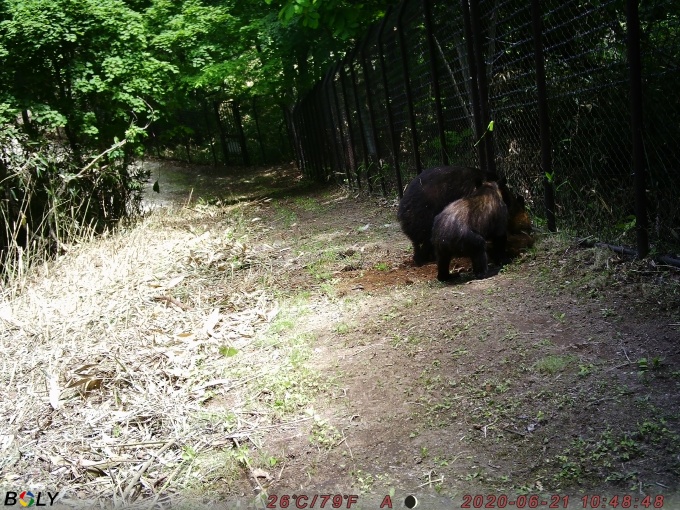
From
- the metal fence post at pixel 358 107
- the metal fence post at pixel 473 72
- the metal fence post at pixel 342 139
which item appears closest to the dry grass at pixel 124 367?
the metal fence post at pixel 473 72

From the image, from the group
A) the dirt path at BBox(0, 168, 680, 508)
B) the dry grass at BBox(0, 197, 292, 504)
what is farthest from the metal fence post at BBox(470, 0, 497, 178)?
the dry grass at BBox(0, 197, 292, 504)

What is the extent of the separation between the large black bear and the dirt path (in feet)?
1.07

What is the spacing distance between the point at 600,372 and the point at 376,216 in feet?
19.9

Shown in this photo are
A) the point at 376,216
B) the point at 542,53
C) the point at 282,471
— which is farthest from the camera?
the point at 376,216

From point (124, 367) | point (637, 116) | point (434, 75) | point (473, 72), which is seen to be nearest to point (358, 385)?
point (124, 367)

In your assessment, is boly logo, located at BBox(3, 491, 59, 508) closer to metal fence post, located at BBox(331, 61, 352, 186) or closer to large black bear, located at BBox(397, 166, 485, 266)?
large black bear, located at BBox(397, 166, 485, 266)

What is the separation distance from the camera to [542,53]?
5297mm

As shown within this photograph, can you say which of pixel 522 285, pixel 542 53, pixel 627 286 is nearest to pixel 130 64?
pixel 542 53

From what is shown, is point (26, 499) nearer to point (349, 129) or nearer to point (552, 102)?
point (552, 102)

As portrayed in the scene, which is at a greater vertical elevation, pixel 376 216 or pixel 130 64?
pixel 130 64

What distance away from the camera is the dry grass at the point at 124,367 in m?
3.13

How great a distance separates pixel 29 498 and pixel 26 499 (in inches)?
0.5

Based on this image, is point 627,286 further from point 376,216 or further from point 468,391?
point 376,216

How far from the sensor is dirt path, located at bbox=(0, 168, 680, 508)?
2.65m
